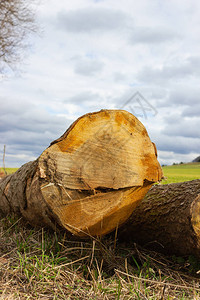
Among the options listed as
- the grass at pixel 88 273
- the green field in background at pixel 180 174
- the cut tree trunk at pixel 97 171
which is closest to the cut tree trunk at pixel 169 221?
the grass at pixel 88 273

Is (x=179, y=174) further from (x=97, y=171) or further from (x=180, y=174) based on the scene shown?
(x=97, y=171)

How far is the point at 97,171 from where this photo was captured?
257 centimetres

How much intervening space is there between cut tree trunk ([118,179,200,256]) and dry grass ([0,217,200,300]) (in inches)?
5.8

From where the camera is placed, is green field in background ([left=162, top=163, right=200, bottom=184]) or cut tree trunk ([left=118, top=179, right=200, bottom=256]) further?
green field in background ([left=162, top=163, right=200, bottom=184])

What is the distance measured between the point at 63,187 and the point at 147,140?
40.6 inches

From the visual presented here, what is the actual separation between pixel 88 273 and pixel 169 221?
104 cm

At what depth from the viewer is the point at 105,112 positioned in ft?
8.94

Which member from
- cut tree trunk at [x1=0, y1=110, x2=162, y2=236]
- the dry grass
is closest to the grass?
the dry grass

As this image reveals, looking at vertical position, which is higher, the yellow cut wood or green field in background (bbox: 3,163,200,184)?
the yellow cut wood

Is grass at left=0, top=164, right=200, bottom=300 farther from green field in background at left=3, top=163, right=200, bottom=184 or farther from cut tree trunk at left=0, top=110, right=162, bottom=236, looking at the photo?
green field in background at left=3, top=163, right=200, bottom=184

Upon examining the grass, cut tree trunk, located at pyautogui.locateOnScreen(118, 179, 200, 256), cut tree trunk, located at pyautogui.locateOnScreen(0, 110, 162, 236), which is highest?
cut tree trunk, located at pyautogui.locateOnScreen(0, 110, 162, 236)

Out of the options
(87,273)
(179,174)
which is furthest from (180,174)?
(87,273)

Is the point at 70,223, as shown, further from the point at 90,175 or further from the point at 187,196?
the point at 187,196

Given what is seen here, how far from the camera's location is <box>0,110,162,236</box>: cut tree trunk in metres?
2.50
